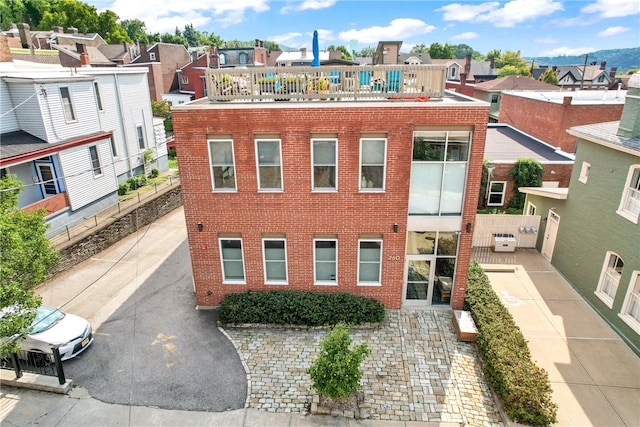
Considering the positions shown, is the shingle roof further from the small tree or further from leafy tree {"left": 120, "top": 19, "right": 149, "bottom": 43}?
leafy tree {"left": 120, "top": 19, "right": 149, "bottom": 43}

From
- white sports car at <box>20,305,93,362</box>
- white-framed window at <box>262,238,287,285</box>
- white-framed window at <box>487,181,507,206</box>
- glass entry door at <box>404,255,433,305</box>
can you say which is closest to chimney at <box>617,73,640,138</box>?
glass entry door at <box>404,255,433,305</box>

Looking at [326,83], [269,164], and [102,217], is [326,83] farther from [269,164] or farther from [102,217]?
[102,217]

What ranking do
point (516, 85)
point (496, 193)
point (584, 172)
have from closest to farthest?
point (584, 172)
point (496, 193)
point (516, 85)

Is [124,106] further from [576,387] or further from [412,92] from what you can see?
[576,387]

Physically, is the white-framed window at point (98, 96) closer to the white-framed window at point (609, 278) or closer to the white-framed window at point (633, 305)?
the white-framed window at point (609, 278)

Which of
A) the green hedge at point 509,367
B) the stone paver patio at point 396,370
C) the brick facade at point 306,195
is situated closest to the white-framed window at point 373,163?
the brick facade at point 306,195

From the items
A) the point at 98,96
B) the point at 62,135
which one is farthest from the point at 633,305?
the point at 98,96
